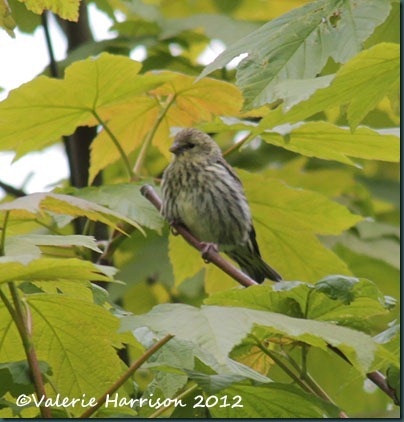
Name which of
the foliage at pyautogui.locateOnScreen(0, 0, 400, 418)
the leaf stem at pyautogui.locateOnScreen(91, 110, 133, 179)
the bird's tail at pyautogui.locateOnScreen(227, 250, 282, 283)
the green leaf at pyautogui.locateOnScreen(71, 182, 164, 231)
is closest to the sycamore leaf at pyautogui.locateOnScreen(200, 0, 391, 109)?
the foliage at pyautogui.locateOnScreen(0, 0, 400, 418)

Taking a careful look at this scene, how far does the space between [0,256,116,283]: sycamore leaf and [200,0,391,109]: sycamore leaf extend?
0.59 metres

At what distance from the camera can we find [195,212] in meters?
4.65

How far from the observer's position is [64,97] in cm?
321

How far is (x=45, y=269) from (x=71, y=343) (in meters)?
0.55

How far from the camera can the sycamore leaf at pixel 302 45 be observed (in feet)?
7.27

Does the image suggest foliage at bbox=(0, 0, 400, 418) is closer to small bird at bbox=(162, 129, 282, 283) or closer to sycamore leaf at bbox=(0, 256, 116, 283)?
sycamore leaf at bbox=(0, 256, 116, 283)

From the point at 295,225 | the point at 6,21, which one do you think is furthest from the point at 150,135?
the point at 6,21

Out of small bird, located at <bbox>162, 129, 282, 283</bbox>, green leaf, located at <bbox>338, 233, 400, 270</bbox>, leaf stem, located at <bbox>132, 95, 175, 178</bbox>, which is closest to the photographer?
leaf stem, located at <bbox>132, 95, 175, 178</bbox>

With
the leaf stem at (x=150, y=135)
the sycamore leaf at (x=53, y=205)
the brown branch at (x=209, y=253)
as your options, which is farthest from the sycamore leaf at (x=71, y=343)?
the leaf stem at (x=150, y=135)

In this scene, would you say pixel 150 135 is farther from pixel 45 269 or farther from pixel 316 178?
pixel 45 269

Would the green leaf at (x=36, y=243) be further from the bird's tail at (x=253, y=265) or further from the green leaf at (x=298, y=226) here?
the bird's tail at (x=253, y=265)

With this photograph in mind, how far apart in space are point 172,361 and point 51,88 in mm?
1265

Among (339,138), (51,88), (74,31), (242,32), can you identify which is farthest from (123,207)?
(74,31)

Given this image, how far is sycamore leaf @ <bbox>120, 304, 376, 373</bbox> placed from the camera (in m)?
1.84
